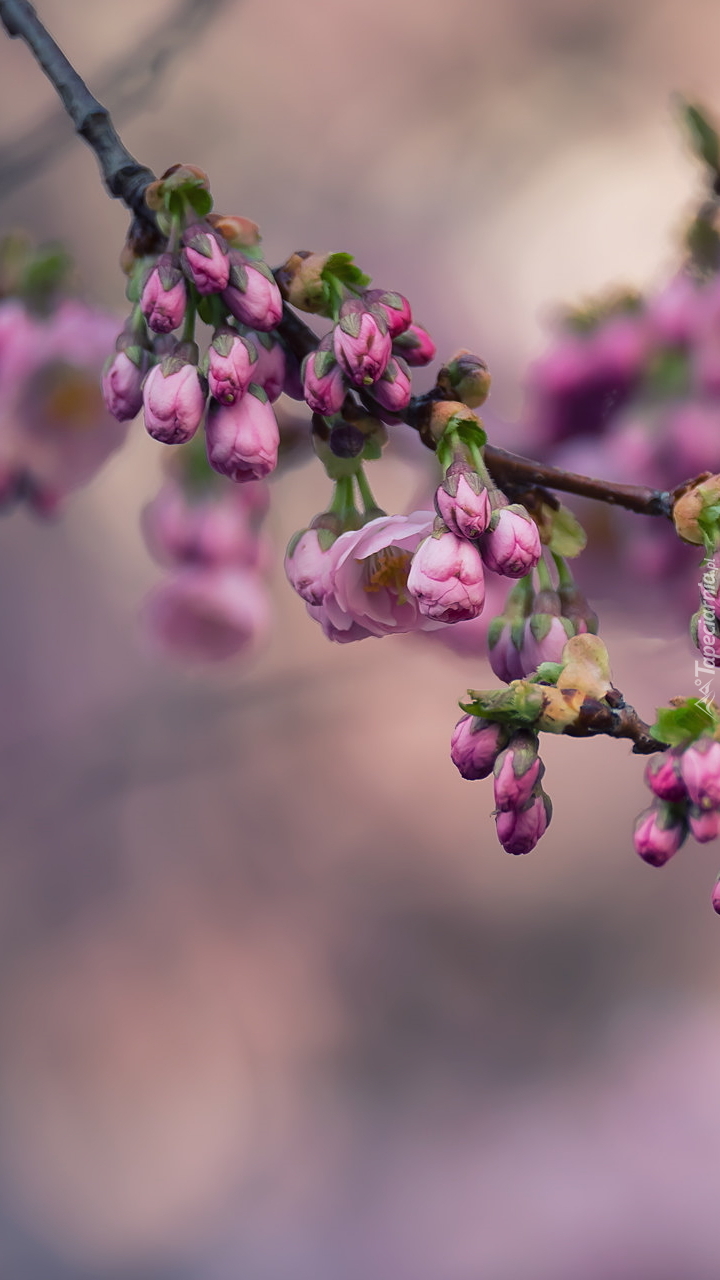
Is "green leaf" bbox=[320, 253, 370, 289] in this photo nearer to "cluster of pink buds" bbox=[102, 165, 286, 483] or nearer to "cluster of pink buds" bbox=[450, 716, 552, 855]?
"cluster of pink buds" bbox=[102, 165, 286, 483]

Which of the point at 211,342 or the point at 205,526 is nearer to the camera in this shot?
the point at 211,342

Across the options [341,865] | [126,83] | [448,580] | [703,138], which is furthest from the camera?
[341,865]

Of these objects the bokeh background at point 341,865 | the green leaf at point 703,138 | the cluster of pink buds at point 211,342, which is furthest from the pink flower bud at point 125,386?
the bokeh background at point 341,865

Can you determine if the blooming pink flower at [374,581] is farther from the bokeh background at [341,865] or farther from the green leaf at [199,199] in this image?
the bokeh background at [341,865]

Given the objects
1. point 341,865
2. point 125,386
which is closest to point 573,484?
point 125,386

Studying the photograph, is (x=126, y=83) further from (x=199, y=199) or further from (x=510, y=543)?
(x=510, y=543)

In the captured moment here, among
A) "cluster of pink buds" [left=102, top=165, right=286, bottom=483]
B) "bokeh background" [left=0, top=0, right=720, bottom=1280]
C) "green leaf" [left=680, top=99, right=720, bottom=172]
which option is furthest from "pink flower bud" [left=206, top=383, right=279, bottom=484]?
"bokeh background" [left=0, top=0, right=720, bottom=1280]

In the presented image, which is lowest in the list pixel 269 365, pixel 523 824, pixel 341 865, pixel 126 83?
pixel 523 824
